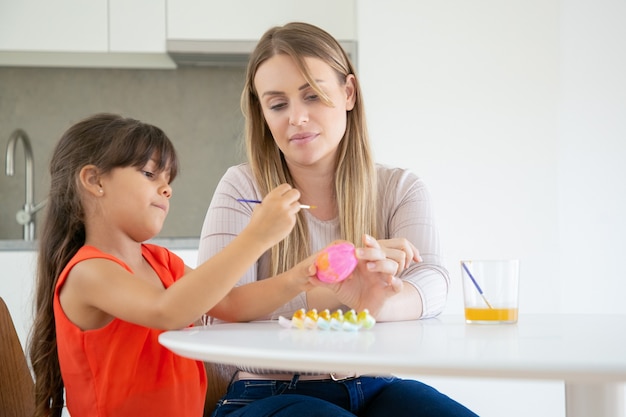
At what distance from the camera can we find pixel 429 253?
1.58 meters

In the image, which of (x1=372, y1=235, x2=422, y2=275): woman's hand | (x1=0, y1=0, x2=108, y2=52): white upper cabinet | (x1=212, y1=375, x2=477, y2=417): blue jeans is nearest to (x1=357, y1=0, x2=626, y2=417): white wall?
(x1=0, y1=0, x2=108, y2=52): white upper cabinet

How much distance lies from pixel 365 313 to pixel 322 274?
0.45ft

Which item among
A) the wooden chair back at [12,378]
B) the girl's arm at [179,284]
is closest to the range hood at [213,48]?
the wooden chair back at [12,378]

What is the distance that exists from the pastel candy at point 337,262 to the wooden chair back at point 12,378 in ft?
2.07

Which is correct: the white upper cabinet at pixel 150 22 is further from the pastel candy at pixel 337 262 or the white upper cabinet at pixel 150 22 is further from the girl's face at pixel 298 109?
the pastel candy at pixel 337 262

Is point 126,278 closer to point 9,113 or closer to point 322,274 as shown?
point 322,274

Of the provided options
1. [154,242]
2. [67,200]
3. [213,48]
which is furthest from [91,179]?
[213,48]

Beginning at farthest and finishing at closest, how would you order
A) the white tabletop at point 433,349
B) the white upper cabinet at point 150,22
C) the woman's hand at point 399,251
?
the white upper cabinet at point 150,22, the woman's hand at point 399,251, the white tabletop at point 433,349

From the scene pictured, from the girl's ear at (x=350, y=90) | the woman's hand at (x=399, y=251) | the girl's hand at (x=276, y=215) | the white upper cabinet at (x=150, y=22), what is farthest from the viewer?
the white upper cabinet at (x=150, y=22)

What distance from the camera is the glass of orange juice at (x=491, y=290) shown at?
118cm

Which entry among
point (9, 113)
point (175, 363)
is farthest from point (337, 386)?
point (9, 113)

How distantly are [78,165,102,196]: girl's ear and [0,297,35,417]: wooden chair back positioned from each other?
0.28m

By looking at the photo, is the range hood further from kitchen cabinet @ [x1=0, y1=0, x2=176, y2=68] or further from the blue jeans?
the blue jeans

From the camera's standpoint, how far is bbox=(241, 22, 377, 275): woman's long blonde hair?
1.60 metres
